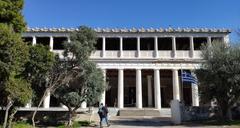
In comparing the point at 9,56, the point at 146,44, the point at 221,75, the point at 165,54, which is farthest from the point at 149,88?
the point at 9,56

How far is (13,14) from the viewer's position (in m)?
20.9

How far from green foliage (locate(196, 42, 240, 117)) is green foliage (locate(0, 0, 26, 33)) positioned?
1390cm

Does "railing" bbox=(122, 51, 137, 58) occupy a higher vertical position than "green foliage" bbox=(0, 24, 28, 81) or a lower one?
higher

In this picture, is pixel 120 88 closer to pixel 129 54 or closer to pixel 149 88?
pixel 129 54

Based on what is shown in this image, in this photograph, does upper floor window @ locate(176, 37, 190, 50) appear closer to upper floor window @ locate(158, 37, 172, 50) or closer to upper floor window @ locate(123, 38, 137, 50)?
upper floor window @ locate(158, 37, 172, 50)

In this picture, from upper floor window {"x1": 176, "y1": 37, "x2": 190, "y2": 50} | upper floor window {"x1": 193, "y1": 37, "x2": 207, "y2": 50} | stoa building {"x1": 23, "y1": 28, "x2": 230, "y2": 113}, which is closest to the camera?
stoa building {"x1": 23, "y1": 28, "x2": 230, "y2": 113}

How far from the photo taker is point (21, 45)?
63.5 ft

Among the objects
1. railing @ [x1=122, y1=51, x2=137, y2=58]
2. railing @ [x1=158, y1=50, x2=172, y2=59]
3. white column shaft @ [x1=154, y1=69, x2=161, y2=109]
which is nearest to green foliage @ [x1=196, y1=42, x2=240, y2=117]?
white column shaft @ [x1=154, y1=69, x2=161, y2=109]

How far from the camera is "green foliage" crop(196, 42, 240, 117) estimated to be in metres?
26.6

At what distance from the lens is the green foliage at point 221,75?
26625 mm

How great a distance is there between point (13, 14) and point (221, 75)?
14985 mm

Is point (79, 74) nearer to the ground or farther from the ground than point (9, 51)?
nearer to the ground

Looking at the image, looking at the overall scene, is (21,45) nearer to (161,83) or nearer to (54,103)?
(54,103)

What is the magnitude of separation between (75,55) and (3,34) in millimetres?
Result: 7697
